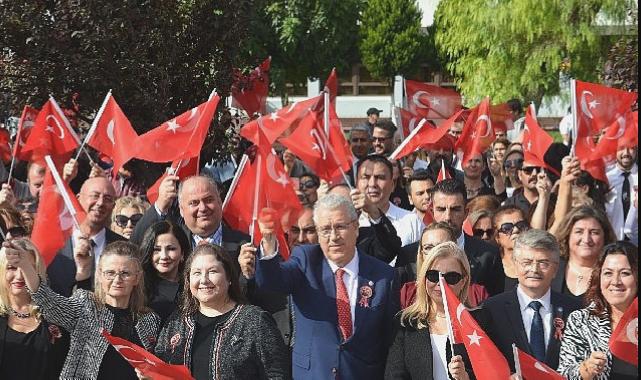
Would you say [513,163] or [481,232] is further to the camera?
[513,163]

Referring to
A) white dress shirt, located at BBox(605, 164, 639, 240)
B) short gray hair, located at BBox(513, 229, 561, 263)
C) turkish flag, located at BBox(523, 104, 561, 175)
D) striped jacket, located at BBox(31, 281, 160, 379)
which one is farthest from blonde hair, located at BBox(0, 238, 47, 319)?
white dress shirt, located at BBox(605, 164, 639, 240)

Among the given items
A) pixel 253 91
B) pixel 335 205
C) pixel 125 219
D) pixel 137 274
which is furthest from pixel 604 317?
pixel 253 91

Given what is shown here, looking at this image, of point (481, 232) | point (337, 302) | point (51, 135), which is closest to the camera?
point (337, 302)

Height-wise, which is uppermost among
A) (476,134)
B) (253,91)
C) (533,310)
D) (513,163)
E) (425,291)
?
(253,91)

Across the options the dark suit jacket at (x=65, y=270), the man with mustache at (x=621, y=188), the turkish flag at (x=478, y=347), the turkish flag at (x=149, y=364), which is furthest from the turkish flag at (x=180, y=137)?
the man with mustache at (x=621, y=188)

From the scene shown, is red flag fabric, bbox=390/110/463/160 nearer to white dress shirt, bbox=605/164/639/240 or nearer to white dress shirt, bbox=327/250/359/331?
white dress shirt, bbox=605/164/639/240

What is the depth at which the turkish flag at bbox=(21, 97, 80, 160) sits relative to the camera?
10.2 metres

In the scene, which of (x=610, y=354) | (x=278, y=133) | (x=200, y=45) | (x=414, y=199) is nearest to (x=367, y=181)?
(x=414, y=199)

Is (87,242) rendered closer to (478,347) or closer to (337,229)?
(337,229)

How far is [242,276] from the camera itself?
743 centimetres

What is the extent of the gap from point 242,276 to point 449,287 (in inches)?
50.8

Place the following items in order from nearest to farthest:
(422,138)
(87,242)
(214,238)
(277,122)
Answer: (214,238) < (87,242) < (277,122) < (422,138)

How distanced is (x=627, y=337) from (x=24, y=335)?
11.1ft

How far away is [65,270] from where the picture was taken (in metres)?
8.41
